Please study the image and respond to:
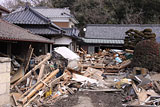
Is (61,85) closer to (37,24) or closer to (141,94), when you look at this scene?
(141,94)

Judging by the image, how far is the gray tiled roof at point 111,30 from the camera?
976 inches

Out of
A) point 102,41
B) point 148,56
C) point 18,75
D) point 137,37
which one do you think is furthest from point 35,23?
point 102,41

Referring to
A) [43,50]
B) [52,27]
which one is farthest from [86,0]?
[43,50]

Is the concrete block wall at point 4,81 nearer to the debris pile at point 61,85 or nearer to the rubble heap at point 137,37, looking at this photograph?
the debris pile at point 61,85

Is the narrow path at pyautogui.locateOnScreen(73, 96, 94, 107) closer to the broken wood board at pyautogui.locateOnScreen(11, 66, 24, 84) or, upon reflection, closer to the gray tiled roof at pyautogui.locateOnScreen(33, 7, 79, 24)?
the broken wood board at pyautogui.locateOnScreen(11, 66, 24, 84)

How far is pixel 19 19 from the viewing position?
50.9ft

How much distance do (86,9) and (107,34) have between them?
915 cm

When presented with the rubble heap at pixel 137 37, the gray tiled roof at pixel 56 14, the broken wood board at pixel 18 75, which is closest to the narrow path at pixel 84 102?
the broken wood board at pixel 18 75

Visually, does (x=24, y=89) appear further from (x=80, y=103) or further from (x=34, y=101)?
(x=80, y=103)

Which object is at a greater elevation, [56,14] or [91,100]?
[56,14]

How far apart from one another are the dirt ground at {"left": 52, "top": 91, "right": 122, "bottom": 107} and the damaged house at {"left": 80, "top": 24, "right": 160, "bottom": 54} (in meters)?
14.8

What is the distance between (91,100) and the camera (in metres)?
7.24

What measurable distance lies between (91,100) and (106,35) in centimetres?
1882

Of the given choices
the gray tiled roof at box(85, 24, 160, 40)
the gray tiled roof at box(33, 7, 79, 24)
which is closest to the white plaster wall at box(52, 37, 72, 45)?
the gray tiled roof at box(33, 7, 79, 24)
